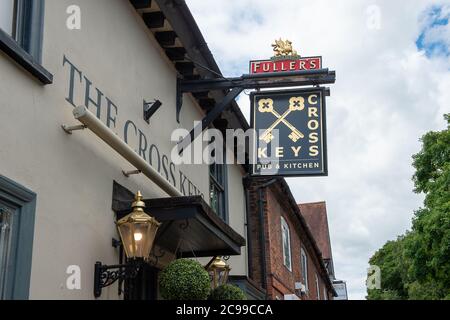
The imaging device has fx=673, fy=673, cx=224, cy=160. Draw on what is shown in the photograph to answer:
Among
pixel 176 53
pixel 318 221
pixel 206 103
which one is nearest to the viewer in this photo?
pixel 176 53

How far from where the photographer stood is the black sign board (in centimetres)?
898

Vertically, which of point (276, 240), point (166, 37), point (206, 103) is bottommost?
point (276, 240)

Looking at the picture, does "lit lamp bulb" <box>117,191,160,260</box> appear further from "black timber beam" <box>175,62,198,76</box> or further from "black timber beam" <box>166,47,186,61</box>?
"black timber beam" <box>175,62,198,76</box>

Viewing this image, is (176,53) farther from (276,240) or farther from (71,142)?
(276,240)

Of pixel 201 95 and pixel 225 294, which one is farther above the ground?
pixel 201 95

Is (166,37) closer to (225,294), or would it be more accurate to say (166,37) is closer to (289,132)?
Answer: (289,132)

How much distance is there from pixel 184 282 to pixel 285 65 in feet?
12.7

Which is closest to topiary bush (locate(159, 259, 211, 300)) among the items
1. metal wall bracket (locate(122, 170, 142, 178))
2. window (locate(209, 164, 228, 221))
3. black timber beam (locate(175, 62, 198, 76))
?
metal wall bracket (locate(122, 170, 142, 178))

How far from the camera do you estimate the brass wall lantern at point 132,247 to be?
631 cm

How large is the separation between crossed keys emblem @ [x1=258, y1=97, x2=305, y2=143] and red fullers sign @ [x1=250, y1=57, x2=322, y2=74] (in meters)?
0.43

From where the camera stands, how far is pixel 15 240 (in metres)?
5.14

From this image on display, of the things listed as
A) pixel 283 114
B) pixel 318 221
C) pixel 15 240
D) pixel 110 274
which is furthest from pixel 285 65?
pixel 318 221

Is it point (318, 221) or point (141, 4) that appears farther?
point (318, 221)

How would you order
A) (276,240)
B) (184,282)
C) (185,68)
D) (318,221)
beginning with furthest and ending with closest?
(318,221), (276,240), (185,68), (184,282)
